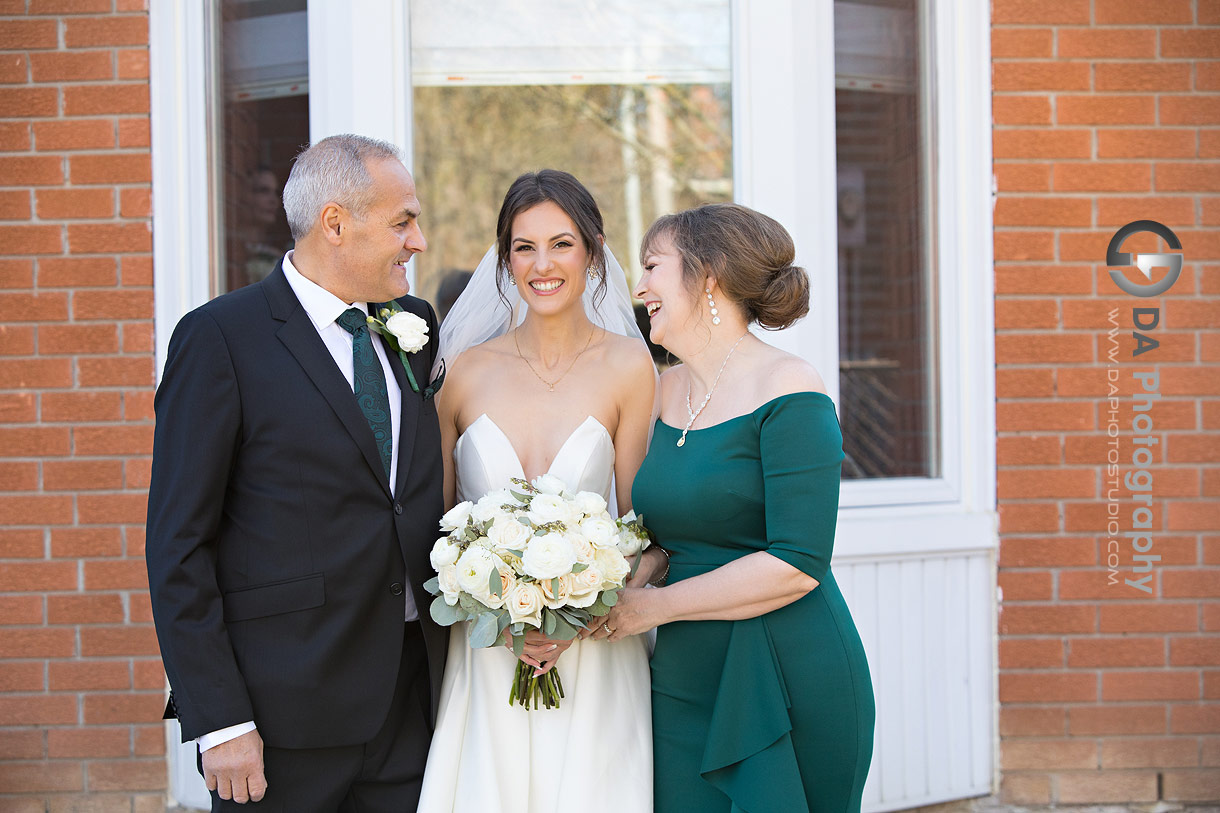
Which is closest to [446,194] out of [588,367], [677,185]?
[677,185]

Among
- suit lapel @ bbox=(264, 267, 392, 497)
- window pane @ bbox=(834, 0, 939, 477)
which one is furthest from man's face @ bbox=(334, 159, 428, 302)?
window pane @ bbox=(834, 0, 939, 477)

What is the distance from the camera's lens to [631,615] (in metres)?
2.45

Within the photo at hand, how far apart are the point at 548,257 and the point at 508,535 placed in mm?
902

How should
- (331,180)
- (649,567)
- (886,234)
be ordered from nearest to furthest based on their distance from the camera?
(331,180)
(649,567)
(886,234)

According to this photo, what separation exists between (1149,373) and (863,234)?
130cm

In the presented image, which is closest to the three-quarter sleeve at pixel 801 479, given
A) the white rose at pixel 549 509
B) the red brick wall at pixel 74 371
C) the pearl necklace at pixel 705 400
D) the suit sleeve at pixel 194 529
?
the pearl necklace at pixel 705 400

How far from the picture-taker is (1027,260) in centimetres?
388

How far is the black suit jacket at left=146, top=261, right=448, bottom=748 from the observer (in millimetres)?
2152

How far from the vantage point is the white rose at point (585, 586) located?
2238 millimetres

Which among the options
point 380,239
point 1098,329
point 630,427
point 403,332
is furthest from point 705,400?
point 1098,329

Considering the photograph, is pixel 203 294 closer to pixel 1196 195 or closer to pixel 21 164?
pixel 21 164

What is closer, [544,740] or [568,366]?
[544,740]

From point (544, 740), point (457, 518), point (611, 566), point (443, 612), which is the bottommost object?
point (544, 740)

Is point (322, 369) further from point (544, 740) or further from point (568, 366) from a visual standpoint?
point (544, 740)
